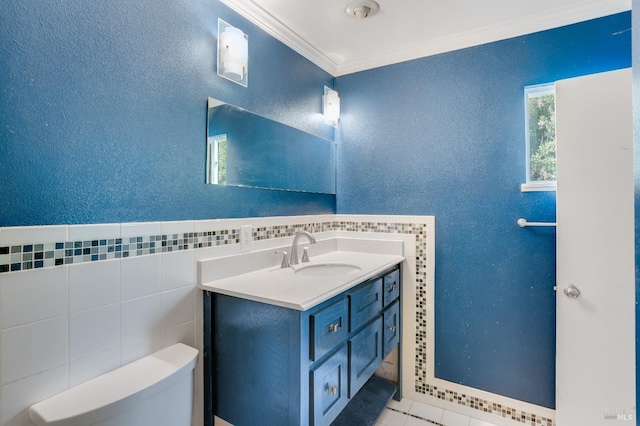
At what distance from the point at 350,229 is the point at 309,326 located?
4.17 ft

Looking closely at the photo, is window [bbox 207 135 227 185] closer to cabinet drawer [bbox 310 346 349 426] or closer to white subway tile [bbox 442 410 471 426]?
cabinet drawer [bbox 310 346 349 426]

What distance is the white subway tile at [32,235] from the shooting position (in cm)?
89

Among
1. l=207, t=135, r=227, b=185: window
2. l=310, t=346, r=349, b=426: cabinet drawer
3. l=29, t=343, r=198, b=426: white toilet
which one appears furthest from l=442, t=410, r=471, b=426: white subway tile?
l=207, t=135, r=227, b=185: window

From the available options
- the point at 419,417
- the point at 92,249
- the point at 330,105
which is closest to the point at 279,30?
the point at 330,105

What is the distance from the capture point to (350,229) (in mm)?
2404

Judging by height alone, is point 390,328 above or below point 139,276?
below

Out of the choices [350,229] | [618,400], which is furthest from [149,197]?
[618,400]

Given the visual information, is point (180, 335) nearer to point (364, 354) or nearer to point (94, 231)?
point (94, 231)

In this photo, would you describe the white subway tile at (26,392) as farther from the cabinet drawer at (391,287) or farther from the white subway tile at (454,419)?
the white subway tile at (454,419)

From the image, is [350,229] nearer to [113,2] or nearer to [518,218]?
[518,218]

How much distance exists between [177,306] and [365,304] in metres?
0.87

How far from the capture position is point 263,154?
5.88 ft

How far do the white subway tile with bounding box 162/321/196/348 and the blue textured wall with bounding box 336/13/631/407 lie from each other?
4.73 ft

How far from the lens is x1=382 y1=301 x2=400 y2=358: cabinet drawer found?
1827 mm
